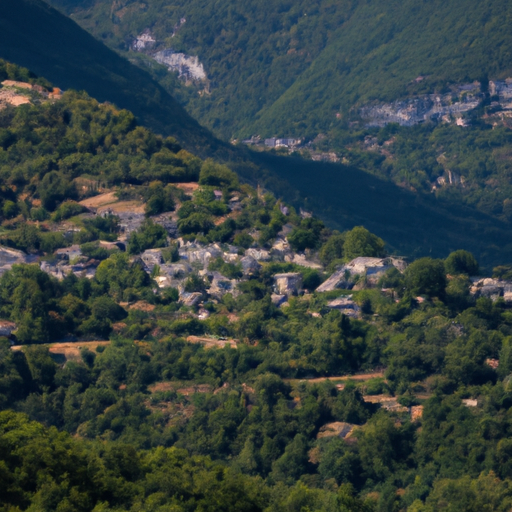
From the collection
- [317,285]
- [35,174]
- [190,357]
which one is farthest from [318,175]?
[190,357]

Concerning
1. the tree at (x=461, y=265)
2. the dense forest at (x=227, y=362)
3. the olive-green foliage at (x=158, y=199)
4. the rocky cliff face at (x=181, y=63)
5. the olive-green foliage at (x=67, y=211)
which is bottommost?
the dense forest at (x=227, y=362)

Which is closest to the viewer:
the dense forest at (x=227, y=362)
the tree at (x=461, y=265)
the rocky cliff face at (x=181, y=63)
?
the dense forest at (x=227, y=362)

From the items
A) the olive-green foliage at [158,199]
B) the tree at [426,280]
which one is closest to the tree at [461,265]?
the tree at [426,280]

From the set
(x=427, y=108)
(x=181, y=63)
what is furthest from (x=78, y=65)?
(x=181, y=63)

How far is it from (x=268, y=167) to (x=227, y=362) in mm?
71009

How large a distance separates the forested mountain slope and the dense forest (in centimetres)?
8963

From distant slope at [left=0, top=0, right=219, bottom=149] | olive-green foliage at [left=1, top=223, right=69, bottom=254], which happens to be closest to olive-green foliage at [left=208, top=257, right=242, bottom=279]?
A: olive-green foliage at [left=1, top=223, right=69, bottom=254]

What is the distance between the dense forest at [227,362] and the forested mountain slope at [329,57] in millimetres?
89629

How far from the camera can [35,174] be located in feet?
271

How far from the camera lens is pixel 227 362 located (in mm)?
61188

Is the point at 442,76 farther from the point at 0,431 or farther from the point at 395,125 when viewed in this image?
the point at 0,431

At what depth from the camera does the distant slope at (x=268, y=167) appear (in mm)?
118312

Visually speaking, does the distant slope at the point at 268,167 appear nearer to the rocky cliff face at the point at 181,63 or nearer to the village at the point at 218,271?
the village at the point at 218,271

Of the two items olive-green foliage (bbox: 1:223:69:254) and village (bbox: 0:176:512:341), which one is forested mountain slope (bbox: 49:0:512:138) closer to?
village (bbox: 0:176:512:341)
